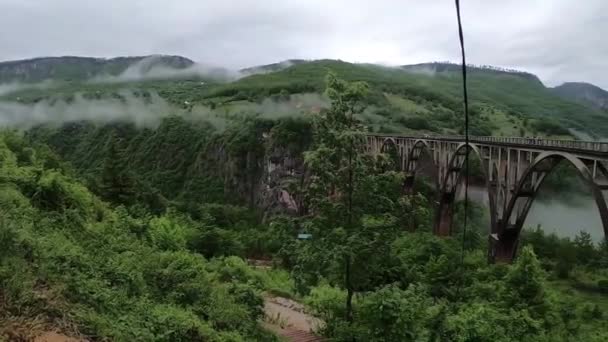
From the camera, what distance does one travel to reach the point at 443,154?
47.0 m

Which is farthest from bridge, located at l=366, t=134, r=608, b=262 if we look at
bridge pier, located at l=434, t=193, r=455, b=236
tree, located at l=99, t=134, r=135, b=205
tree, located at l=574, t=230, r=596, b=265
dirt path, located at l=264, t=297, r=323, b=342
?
tree, located at l=99, t=134, r=135, b=205

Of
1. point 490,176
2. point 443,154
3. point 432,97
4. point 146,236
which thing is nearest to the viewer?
point 146,236

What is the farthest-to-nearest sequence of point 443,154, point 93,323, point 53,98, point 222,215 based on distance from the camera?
point 53,98
point 222,215
point 443,154
point 93,323

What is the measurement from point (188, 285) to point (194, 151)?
4345 inches

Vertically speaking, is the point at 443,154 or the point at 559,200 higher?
the point at 443,154

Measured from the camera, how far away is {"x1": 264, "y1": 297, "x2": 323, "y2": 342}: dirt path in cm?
1572

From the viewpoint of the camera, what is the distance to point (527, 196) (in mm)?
31375

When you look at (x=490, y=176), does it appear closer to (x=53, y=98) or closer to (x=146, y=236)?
(x=146, y=236)

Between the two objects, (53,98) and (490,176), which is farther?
(53,98)

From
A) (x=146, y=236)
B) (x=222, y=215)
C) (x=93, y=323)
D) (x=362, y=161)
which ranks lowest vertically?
(x=222, y=215)

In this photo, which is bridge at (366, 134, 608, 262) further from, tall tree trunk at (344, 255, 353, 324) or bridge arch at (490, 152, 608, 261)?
tall tree trunk at (344, 255, 353, 324)

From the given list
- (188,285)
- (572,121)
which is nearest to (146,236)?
(188,285)

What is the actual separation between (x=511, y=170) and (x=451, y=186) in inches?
587

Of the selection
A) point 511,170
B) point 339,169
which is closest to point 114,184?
point 511,170
